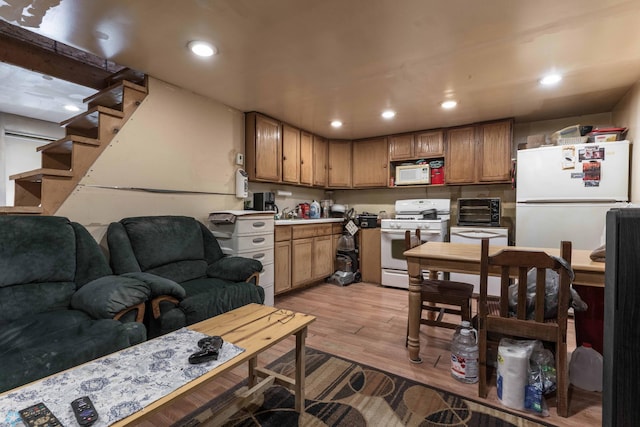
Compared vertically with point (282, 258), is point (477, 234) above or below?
above

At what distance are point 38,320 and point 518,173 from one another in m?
4.11

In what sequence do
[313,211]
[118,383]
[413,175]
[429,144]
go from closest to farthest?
Answer: [118,383] → [429,144] → [413,175] → [313,211]

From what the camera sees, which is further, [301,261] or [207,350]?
[301,261]

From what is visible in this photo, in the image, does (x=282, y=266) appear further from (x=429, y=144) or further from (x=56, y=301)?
(x=429, y=144)

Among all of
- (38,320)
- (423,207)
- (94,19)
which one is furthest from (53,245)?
(423,207)

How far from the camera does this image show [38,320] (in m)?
1.58

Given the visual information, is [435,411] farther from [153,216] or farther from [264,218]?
[153,216]

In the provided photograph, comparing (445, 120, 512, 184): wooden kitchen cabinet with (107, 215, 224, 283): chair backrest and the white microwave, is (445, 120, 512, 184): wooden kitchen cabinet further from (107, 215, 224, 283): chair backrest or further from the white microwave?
(107, 215, 224, 283): chair backrest

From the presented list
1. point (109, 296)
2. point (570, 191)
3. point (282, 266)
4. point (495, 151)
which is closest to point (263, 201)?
point (282, 266)

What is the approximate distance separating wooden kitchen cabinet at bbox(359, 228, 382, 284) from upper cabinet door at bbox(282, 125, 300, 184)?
1.32 m

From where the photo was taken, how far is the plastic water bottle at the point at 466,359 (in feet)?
6.10

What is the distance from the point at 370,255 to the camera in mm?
4375

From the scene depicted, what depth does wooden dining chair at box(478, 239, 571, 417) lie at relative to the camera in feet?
5.09

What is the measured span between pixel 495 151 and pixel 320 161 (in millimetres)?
2383
